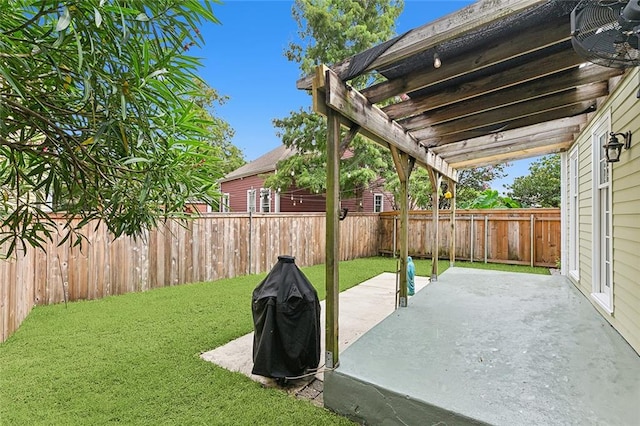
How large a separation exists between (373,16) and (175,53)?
12.9 metres

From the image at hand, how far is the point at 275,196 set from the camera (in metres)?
13.7

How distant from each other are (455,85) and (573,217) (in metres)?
4.17

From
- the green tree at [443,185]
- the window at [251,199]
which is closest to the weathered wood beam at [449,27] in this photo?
the green tree at [443,185]

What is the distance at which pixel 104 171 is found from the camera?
4.63 feet

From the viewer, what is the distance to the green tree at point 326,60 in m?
11.5

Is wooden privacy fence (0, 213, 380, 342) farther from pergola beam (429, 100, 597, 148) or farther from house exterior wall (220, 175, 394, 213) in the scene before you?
house exterior wall (220, 175, 394, 213)

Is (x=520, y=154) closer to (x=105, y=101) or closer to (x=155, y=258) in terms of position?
(x=105, y=101)

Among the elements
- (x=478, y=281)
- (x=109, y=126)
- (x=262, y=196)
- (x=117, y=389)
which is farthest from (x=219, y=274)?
(x=262, y=196)

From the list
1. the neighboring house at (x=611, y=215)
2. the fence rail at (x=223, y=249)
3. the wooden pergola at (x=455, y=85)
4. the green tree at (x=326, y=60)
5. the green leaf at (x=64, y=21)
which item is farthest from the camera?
the green tree at (x=326, y=60)

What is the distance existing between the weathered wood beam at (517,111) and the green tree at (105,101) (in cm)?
332

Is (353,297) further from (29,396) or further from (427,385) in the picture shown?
(29,396)

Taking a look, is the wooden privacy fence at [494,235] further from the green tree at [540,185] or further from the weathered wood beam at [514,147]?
the green tree at [540,185]

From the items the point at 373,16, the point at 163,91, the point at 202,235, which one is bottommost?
the point at 202,235

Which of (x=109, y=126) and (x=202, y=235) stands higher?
(x=109, y=126)
